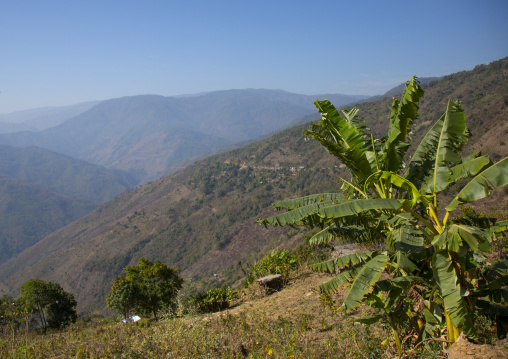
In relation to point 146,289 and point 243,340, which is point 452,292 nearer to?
point 243,340

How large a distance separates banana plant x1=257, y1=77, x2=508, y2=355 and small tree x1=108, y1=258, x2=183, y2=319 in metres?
5.78

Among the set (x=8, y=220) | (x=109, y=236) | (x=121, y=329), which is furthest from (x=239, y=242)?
(x=8, y=220)

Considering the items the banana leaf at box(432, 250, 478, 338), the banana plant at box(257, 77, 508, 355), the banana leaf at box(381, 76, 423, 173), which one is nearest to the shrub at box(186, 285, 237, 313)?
the banana plant at box(257, 77, 508, 355)

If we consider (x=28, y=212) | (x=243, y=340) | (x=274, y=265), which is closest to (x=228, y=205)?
(x=274, y=265)

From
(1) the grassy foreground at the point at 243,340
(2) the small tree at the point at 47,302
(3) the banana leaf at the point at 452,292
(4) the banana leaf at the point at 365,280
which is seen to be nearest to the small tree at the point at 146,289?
(1) the grassy foreground at the point at 243,340

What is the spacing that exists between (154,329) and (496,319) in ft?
16.3

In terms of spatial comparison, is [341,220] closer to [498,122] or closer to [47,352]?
[47,352]

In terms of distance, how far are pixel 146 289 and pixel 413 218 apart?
25.9 ft

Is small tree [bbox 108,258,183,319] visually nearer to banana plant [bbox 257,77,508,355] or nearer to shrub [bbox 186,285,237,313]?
shrub [bbox 186,285,237,313]

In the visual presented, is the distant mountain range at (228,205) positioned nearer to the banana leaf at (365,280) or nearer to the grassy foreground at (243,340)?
the grassy foreground at (243,340)

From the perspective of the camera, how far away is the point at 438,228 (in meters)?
3.24

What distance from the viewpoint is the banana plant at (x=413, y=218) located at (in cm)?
289

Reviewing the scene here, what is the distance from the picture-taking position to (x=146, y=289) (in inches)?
350

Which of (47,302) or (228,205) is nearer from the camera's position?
(47,302)
